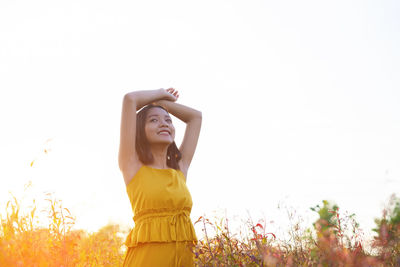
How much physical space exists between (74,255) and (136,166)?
1.19 m

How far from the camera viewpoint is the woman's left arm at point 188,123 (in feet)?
10.2

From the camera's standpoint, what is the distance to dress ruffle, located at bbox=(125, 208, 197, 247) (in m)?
2.37

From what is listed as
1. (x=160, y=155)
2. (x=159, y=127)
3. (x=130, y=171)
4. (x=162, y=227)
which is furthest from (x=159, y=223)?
(x=159, y=127)

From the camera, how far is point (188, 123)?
327 cm

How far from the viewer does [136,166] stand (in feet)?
8.71

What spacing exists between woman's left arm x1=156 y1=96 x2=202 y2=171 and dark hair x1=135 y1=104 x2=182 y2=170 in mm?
97

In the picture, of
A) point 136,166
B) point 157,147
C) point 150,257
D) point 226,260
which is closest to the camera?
point 226,260

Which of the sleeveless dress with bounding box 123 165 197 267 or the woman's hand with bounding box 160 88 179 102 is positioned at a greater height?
the woman's hand with bounding box 160 88 179 102

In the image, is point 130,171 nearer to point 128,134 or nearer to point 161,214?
point 128,134

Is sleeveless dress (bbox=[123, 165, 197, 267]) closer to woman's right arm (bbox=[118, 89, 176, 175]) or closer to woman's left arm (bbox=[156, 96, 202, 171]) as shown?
woman's right arm (bbox=[118, 89, 176, 175])

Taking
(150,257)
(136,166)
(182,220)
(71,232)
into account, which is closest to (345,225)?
(182,220)

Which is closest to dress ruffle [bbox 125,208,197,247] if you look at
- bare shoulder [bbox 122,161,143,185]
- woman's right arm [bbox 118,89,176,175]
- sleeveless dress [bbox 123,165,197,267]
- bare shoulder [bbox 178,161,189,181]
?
sleeveless dress [bbox 123,165,197,267]

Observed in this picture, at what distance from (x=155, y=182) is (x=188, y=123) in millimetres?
885

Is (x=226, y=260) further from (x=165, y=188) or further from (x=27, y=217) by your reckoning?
(x=27, y=217)
